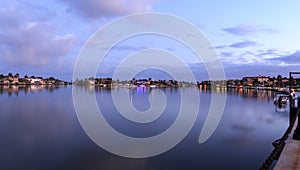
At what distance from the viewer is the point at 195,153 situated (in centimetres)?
1919

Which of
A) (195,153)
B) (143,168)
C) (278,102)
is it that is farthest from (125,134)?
(278,102)

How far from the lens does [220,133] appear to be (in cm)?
2806

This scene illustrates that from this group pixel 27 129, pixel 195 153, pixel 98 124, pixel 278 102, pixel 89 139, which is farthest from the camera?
pixel 278 102

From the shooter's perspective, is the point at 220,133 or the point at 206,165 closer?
the point at 206,165

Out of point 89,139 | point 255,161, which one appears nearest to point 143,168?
point 255,161

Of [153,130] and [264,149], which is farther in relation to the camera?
[153,130]

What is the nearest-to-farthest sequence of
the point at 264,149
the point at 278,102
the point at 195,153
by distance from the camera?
the point at 195,153 → the point at 264,149 → the point at 278,102

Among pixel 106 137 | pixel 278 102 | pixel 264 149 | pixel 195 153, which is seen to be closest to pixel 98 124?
pixel 106 137

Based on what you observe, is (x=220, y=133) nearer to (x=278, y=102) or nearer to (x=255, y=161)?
(x=255, y=161)

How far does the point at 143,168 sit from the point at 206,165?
3595 millimetres

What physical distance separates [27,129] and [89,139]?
8681mm

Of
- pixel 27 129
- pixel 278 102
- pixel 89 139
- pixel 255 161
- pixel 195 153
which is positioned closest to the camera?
pixel 255 161

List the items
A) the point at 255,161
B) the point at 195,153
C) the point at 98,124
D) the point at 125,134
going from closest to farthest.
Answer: the point at 255,161
the point at 195,153
the point at 125,134
the point at 98,124

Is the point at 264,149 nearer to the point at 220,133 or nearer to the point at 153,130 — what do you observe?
the point at 220,133
